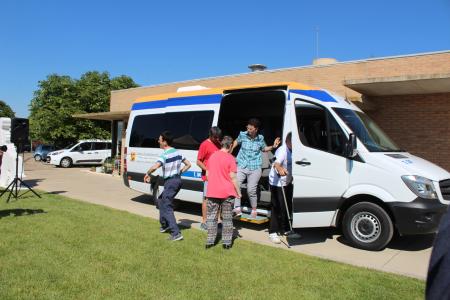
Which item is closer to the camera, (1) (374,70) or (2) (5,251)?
(2) (5,251)

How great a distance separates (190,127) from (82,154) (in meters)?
18.8

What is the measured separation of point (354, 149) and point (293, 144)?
3.34ft

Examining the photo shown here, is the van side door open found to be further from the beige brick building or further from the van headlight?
the beige brick building

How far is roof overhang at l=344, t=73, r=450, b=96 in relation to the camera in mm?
9242

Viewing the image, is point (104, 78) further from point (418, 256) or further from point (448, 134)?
point (418, 256)

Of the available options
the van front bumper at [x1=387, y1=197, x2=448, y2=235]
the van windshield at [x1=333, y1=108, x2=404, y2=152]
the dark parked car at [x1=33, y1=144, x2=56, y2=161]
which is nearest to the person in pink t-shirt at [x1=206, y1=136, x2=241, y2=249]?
the van windshield at [x1=333, y1=108, x2=404, y2=152]

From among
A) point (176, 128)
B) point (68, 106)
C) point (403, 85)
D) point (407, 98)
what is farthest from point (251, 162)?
point (68, 106)

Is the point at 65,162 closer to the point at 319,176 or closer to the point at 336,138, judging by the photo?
the point at 319,176

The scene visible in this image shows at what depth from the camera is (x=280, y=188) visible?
24.0 ft

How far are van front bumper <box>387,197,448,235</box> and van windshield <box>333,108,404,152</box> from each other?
3.63ft

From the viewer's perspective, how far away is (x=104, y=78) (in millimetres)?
36688

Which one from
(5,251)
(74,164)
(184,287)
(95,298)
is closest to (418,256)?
(184,287)

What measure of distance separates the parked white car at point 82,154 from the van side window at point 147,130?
603 inches

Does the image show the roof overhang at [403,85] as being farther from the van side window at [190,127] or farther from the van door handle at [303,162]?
the van door handle at [303,162]
